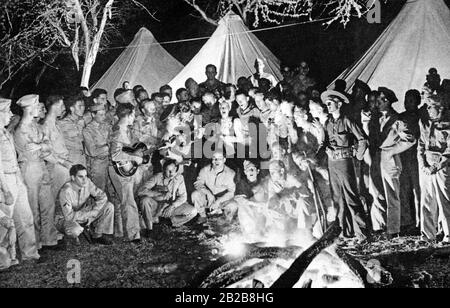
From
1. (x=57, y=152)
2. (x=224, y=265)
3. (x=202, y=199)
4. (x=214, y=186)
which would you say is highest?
(x=57, y=152)

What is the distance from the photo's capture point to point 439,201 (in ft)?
17.0

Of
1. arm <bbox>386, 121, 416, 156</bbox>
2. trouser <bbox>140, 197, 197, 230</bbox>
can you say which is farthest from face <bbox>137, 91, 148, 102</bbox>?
arm <bbox>386, 121, 416, 156</bbox>

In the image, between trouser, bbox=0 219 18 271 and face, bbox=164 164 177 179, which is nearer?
trouser, bbox=0 219 18 271

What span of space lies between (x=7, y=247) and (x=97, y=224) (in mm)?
831

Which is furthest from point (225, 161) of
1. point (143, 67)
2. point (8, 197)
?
point (8, 197)

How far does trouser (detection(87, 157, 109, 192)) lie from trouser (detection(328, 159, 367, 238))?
2.10 metres

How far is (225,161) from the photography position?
17.6 ft

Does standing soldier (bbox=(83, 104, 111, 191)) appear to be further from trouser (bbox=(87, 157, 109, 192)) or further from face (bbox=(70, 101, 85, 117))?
face (bbox=(70, 101, 85, 117))

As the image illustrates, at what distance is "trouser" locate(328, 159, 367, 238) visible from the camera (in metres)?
5.21

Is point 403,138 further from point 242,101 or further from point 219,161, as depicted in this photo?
point 219,161
